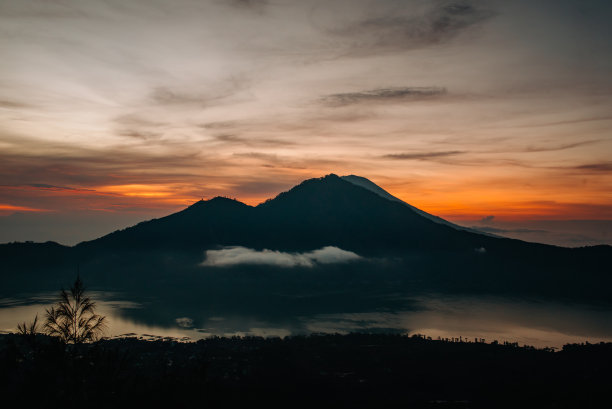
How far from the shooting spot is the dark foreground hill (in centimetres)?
2384

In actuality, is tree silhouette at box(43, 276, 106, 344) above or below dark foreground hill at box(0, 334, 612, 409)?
above

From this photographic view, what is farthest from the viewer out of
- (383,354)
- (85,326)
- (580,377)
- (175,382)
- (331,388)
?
(383,354)

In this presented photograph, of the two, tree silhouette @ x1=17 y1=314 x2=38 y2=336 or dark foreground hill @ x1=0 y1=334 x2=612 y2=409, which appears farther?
dark foreground hill @ x1=0 y1=334 x2=612 y2=409

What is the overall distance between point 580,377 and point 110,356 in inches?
5542

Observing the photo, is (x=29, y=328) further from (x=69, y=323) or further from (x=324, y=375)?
(x=324, y=375)

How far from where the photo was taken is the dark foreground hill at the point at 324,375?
78.2ft

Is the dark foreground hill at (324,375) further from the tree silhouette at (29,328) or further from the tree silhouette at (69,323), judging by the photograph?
the tree silhouette at (69,323)

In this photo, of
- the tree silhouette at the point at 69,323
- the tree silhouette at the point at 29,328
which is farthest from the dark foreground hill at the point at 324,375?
the tree silhouette at the point at 69,323

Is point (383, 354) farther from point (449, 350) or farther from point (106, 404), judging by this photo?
point (106, 404)

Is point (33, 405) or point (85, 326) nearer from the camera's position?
point (33, 405)

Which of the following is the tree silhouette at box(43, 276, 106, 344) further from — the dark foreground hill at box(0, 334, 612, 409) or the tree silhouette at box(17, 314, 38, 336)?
the dark foreground hill at box(0, 334, 612, 409)

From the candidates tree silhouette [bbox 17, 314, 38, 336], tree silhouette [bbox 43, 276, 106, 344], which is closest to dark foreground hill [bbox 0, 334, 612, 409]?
tree silhouette [bbox 17, 314, 38, 336]

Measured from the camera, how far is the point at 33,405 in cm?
2327

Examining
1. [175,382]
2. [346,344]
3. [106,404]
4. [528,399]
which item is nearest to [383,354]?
[346,344]
